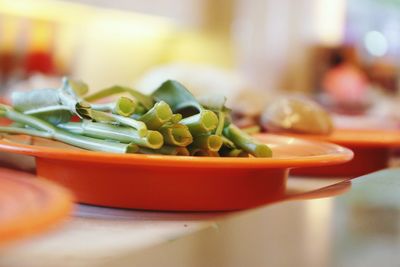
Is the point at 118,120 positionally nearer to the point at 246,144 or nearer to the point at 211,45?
the point at 246,144

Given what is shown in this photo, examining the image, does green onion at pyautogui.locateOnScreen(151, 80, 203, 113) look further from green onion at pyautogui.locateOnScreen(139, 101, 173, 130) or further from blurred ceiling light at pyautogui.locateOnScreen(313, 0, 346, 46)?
blurred ceiling light at pyautogui.locateOnScreen(313, 0, 346, 46)

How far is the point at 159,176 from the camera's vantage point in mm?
489

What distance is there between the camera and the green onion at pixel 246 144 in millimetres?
531

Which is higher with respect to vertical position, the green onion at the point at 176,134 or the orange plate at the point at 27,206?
the orange plate at the point at 27,206

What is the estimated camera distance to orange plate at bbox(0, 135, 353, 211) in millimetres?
463

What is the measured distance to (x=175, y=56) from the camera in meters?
3.50

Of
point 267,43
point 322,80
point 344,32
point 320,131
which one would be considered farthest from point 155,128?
point 344,32

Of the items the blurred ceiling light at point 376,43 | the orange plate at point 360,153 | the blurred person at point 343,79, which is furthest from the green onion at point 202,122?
the blurred ceiling light at point 376,43

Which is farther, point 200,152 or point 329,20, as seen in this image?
point 329,20

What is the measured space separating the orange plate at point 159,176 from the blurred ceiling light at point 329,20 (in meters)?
3.80

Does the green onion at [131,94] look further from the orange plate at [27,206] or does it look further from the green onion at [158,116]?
the orange plate at [27,206]

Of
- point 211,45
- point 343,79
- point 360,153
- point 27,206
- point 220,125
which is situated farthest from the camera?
point 343,79

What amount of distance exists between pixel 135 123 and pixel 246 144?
11cm

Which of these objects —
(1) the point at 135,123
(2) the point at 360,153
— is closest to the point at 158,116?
(1) the point at 135,123
